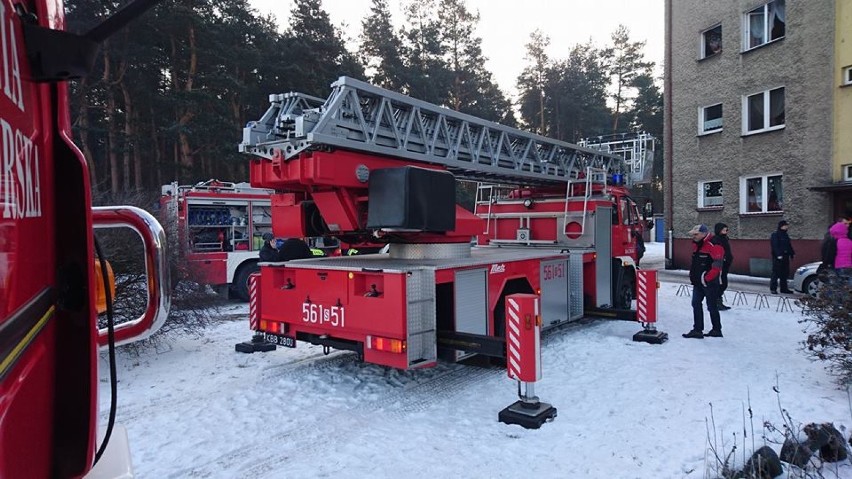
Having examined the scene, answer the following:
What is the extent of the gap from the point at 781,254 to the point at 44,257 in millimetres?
15585

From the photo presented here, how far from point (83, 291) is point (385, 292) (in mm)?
4057

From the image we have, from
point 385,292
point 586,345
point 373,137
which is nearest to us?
point 385,292

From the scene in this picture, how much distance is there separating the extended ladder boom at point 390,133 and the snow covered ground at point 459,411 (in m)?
2.66

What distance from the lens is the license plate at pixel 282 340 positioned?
6.50 meters

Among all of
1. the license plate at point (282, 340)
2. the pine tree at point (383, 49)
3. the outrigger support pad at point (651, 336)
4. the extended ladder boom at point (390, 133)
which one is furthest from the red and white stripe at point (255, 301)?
the pine tree at point (383, 49)

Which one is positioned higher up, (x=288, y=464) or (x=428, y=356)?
(x=428, y=356)

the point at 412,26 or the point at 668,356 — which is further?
the point at 412,26

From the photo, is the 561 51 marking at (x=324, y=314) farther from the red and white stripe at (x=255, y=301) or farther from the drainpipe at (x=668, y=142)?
the drainpipe at (x=668, y=142)

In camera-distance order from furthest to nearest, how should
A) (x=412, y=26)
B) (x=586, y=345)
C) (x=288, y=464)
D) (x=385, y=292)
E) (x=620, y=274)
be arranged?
(x=412, y=26), (x=620, y=274), (x=586, y=345), (x=385, y=292), (x=288, y=464)

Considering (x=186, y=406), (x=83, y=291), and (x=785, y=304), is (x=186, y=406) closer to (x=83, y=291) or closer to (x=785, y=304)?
(x=83, y=291)

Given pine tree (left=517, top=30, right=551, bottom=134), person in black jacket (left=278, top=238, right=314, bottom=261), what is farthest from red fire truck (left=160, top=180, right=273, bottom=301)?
pine tree (left=517, top=30, right=551, bottom=134)

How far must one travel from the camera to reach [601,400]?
5691 mm

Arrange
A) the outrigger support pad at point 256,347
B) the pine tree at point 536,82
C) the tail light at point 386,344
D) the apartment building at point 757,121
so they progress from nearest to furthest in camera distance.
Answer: the tail light at point 386,344 < the outrigger support pad at point 256,347 < the apartment building at point 757,121 < the pine tree at point 536,82

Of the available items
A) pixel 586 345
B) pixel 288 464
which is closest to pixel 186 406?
pixel 288 464
